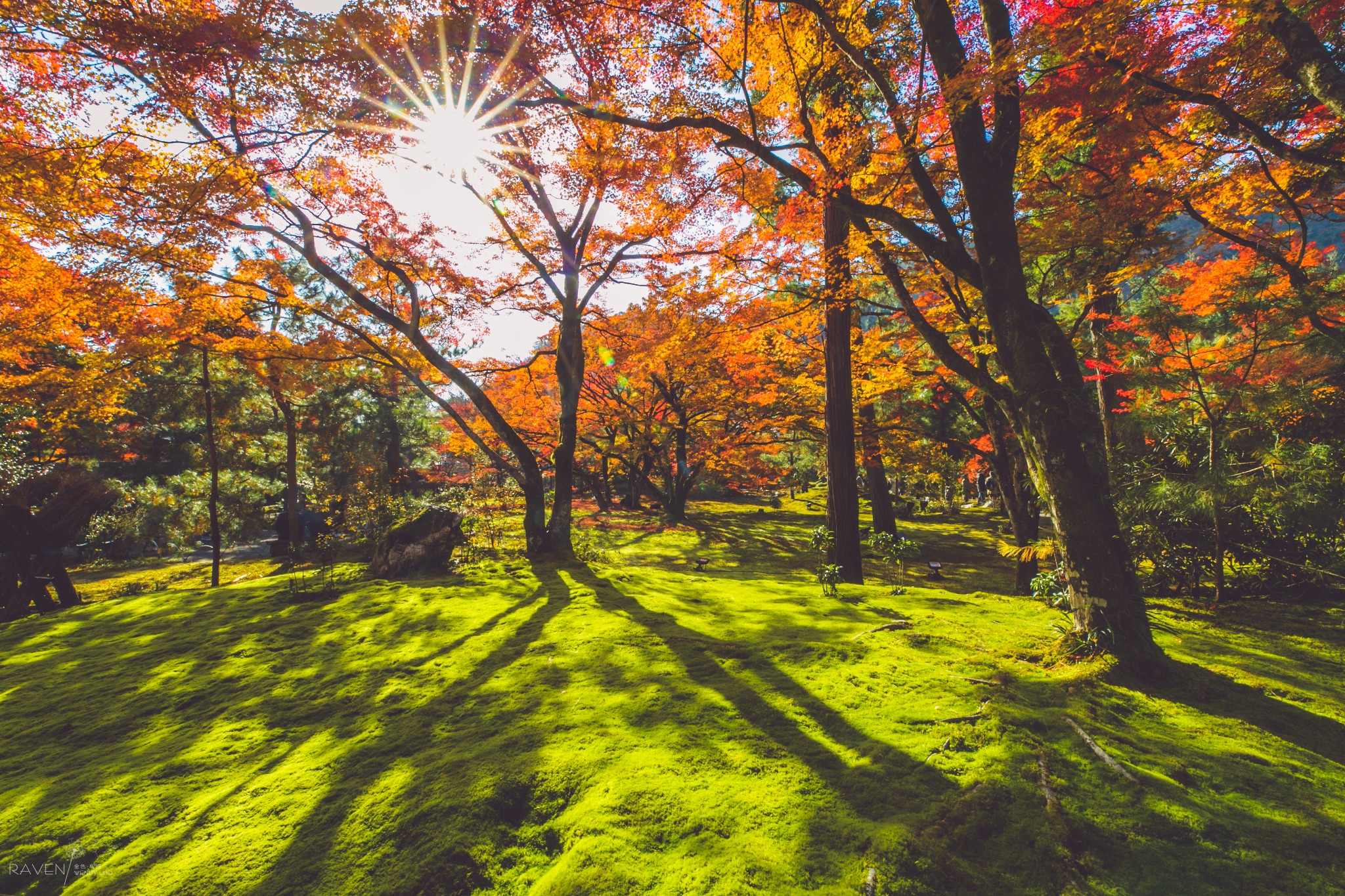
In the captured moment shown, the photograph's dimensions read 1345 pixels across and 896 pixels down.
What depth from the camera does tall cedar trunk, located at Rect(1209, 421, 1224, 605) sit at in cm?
342

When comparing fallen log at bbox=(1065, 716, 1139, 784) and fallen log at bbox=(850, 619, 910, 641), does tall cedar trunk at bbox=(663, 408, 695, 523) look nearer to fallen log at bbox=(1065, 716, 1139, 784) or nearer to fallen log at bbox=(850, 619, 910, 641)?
fallen log at bbox=(850, 619, 910, 641)

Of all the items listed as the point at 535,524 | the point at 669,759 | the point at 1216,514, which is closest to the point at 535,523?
the point at 535,524

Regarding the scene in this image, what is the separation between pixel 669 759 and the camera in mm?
1949

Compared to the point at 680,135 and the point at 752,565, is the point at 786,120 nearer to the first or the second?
the point at 680,135

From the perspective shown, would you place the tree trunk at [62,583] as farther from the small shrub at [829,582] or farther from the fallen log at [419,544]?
the small shrub at [829,582]

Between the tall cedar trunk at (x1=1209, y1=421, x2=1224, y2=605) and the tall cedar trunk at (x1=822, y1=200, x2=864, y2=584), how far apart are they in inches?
114

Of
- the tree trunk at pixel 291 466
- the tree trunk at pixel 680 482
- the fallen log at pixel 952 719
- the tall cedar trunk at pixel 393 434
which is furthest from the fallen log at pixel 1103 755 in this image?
the tall cedar trunk at pixel 393 434

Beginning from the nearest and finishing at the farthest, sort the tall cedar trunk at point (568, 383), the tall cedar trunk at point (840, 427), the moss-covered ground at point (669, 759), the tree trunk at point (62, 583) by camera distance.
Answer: the moss-covered ground at point (669, 759), the tall cedar trunk at point (840, 427), the tree trunk at point (62, 583), the tall cedar trunk at point (568, 383)

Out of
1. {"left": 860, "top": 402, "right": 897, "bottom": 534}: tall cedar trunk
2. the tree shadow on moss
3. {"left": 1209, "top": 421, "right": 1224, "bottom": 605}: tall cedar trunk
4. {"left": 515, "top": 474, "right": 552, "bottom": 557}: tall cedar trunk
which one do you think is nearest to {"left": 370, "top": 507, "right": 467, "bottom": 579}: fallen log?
{"left": 515, "top": 474, "right": 552, "bottom": 557}: tall cedar trunk

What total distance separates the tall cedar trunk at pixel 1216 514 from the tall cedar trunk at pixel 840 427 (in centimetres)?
289

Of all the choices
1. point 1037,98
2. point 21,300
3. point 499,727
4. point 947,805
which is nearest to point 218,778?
point 499,727

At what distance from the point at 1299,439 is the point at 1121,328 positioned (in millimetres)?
3980

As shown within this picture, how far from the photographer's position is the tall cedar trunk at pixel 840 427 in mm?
5805

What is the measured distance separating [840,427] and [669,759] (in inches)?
186
